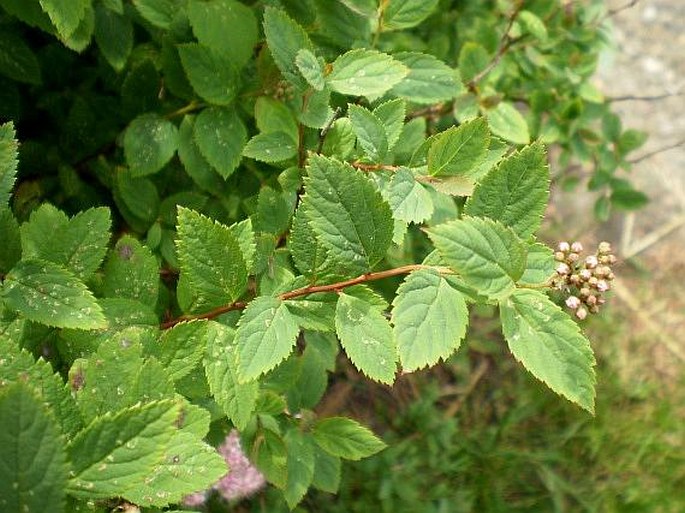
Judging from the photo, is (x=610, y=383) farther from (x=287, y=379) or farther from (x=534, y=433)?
(x=287, y=379)

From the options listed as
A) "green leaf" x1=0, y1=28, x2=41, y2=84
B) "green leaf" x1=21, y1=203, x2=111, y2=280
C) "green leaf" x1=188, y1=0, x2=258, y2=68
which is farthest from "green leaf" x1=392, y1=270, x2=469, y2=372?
"green leaf" x1=0, y1=28, x2=41, y2=84

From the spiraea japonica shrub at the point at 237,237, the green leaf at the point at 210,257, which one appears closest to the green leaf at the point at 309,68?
the spiraea japonica shrub at the point at 237,237

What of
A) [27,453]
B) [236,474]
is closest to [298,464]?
[236,474]

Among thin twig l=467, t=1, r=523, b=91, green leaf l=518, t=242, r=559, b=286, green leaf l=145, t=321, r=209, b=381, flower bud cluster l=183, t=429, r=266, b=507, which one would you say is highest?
green leaf l=518, t=242, r=559, b=286

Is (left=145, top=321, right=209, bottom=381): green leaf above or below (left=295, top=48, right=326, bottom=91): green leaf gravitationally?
below

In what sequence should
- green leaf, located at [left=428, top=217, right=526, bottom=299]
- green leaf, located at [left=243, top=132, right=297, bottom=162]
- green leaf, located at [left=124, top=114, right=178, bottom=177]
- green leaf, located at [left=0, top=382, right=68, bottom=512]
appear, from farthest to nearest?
green leaf, located at [left=124, top=114, right=178, bottom=177] < green leaf, located at [left=243, top=132, right=297, bottom=162] < green leaf, located at [left=428, top=217, right=526, bottom=299] < green leaf, located at [left=0, top=382, right=68, bottom=512]

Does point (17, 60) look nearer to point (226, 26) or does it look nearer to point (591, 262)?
point (226, 26)

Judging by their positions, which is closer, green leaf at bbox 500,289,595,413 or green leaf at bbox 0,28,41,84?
green leaf at bbox 500,289,595,413

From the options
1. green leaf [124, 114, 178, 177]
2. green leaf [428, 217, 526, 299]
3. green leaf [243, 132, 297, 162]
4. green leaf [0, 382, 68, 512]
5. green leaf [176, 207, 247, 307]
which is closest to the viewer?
green leaf [0, 382, 68, 512]

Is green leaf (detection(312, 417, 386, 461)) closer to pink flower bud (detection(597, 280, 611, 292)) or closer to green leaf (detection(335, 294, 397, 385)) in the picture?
green leaf (detection(335, 294, 397, 385))
